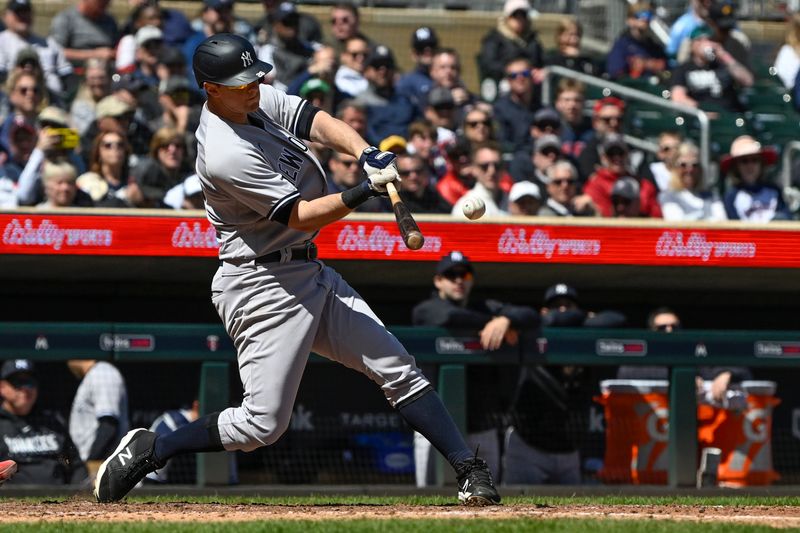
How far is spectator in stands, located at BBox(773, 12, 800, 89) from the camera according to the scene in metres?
12.5

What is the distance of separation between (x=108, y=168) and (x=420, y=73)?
3.23 m

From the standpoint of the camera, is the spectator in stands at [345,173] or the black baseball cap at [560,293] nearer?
the black baseball cap at [560,293]

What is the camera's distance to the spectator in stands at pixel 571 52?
37.7 feet

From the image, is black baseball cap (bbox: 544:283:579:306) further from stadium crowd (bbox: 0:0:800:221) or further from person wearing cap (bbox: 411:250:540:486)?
stadium crowd (bbox: 0:0:800:221)

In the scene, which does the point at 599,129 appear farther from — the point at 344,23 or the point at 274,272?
the point at 274,272

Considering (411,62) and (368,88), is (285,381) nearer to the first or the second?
(368,88)

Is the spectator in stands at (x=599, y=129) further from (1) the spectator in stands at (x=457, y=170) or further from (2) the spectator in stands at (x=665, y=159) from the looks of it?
(1) the spectator in stands at (x=457, y=170)

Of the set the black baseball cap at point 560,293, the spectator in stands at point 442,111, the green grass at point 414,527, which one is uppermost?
the spectator in stands at point 442,111

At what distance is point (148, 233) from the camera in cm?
739

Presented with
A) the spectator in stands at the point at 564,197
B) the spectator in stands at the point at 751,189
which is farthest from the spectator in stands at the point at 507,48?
the spectator in stands at the point at 564,197

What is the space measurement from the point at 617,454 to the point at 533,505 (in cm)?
257

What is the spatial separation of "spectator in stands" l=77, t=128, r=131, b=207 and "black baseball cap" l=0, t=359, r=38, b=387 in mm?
1220

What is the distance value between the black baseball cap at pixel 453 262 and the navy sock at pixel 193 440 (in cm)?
270

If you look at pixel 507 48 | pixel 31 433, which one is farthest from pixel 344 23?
pixel 31 433
